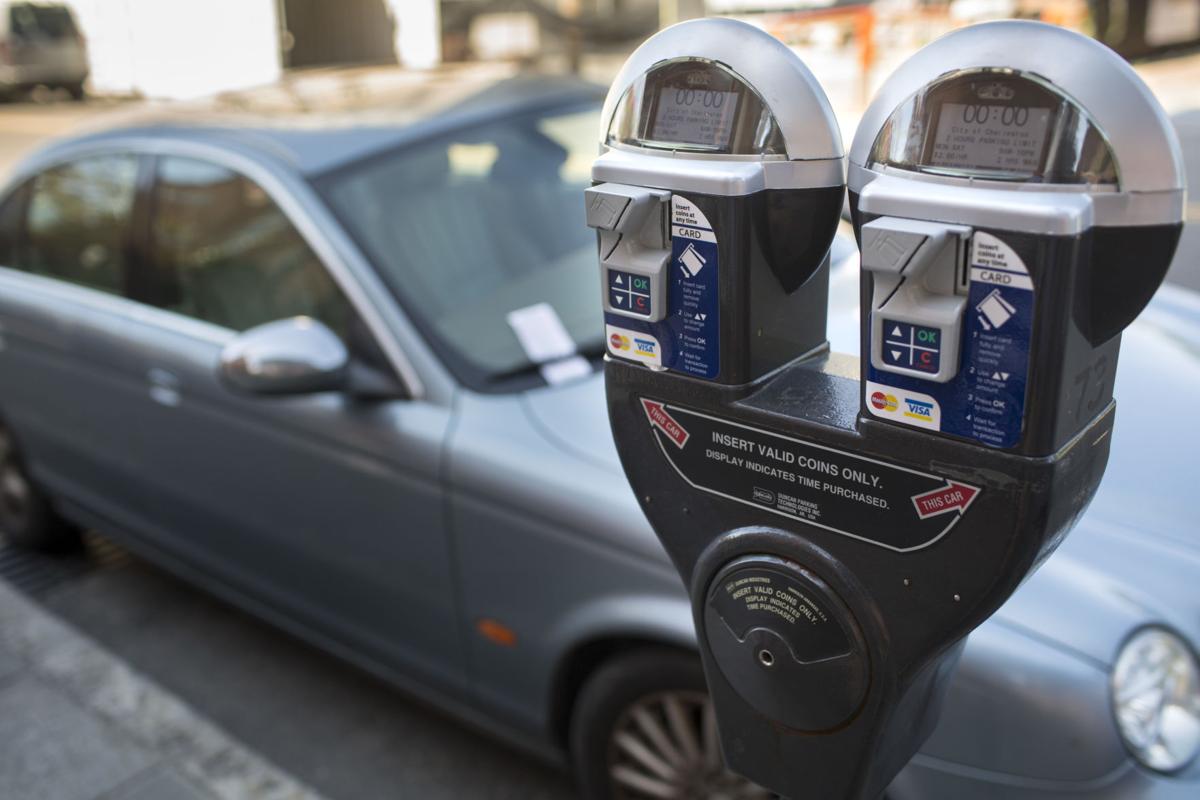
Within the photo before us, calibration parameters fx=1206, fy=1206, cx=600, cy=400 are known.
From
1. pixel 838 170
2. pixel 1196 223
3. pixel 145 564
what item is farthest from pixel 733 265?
pixel 1196 223

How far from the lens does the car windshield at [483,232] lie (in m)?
2.64

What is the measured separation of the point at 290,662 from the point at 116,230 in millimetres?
1314

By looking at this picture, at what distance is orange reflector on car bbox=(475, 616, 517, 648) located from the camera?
2.45 metres

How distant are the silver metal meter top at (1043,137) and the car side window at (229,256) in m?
1.86

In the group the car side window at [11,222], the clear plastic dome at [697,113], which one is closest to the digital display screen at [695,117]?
the clear plastic dome at [697,113]

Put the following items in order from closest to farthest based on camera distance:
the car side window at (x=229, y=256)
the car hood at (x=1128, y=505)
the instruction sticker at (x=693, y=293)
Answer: the instruction sticker at (x=693, y=293) < the car hood at (x=1128, y=505) < the car side window at (x=229, y=256)

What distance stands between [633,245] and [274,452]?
178 cm

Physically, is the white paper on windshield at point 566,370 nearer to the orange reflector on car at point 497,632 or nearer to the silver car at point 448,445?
the silver car at point 448,445

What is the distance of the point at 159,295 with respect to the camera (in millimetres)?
3252

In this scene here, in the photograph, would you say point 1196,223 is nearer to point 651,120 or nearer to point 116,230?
point 116,230

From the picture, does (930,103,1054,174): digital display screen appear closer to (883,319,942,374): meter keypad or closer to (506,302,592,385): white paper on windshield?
(883,319,942,374): meter keypad

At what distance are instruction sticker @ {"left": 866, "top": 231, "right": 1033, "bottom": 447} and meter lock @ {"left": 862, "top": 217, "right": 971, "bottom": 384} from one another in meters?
0.01

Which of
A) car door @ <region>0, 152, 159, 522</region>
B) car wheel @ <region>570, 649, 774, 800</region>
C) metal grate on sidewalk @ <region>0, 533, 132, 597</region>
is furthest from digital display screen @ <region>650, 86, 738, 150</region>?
metal grate on sidewalk @ <region>0, 533, 132, 597</region>

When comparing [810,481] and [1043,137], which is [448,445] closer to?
[810,481]
